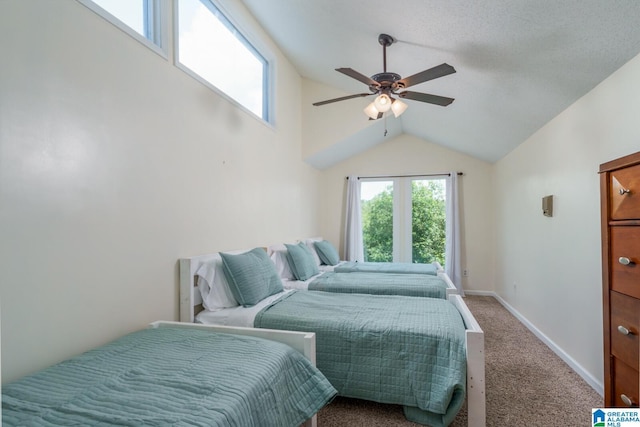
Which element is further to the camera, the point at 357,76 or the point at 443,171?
the point at 443,171

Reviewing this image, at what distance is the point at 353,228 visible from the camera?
549 centimetres

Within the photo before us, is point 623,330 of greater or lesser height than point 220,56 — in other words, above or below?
below

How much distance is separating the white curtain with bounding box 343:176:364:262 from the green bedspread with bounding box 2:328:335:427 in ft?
12.8

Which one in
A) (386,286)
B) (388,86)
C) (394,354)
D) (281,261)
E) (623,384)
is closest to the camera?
(623,384)

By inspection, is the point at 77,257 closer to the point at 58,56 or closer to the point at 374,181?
the point at 58,56

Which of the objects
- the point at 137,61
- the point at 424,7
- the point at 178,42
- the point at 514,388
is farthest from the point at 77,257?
the point at 514,388

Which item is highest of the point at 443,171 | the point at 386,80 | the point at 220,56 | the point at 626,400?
the point at 220,56

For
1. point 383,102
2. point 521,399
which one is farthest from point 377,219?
point 521,399

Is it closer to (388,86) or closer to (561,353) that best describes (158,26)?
(388,86)

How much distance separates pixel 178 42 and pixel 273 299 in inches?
79.0

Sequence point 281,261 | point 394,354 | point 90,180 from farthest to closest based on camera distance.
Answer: point 281,261
point 394,354
point 90,180

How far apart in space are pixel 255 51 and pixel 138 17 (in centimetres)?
166

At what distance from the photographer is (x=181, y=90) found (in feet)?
7.47

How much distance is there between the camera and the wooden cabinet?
1.35 meters
